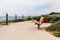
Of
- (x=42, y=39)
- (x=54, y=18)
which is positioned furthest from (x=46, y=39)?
(x=54, y=18)

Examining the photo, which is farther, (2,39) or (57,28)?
(57,28)

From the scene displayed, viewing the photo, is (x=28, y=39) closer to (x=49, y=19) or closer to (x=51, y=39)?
(x=51, y=39)

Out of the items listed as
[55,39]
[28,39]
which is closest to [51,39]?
[55,39]

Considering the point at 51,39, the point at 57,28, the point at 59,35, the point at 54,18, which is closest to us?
the point at 51,39

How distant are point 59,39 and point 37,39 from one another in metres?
1.25

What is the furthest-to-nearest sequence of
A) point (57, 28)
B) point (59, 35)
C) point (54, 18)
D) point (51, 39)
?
point (54, 18), point (57, 28), point (59, 35), point (51, 39)

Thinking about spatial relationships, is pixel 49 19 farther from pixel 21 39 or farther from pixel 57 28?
pixel 21 39

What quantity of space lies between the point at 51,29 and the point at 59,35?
2943 millimetres

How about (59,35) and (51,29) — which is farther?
(51,29)

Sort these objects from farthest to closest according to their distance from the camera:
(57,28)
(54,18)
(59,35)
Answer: (54,18)
(57,28)
(59,35)

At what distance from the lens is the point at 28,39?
10164mm

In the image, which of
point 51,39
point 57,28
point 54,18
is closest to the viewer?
point 51,39

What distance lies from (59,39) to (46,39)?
0.74 meters

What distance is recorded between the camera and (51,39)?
1012 cm
